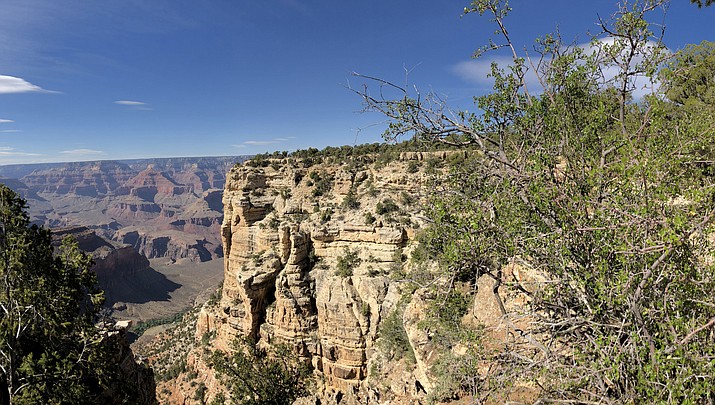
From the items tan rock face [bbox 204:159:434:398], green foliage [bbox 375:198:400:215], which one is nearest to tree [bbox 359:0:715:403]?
tan rock face [bbox 204:159:434:398]

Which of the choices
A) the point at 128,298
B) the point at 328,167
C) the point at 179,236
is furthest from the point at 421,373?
the point at 179,236

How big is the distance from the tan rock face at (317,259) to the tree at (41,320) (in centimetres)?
1493

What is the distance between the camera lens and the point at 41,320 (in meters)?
10.0

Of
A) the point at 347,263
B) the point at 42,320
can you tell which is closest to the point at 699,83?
the point at 347,263

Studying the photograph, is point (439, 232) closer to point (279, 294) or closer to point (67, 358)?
point (67, 358)

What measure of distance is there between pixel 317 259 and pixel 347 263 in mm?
3177

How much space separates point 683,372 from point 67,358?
13917 millimetres

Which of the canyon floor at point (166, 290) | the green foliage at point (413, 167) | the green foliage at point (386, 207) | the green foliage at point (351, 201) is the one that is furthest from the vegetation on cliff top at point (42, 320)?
the canyon floor at point (166, 290)

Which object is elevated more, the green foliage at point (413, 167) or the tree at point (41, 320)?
the green foliage at point (413, 167)

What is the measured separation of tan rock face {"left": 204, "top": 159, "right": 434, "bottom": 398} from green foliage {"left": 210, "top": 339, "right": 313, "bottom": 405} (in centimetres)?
115

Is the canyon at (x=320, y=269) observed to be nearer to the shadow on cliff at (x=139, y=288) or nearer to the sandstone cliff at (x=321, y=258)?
the sandstone cliff at (x=321, y=258)

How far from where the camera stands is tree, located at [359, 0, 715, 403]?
505 centimetres

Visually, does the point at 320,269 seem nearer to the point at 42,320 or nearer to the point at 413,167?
the point at 413,167

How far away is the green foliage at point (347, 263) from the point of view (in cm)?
2488
